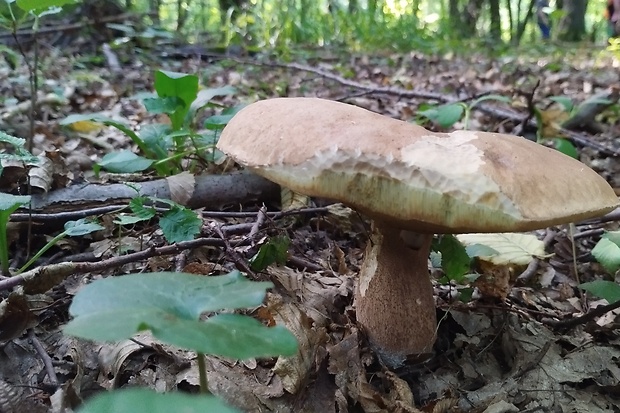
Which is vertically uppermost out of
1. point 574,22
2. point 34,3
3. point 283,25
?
point 574,22

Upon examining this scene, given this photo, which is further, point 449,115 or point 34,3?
point 449,115

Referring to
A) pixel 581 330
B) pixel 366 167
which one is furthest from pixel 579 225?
pixel 366 167

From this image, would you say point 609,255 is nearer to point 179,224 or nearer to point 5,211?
point 179,224

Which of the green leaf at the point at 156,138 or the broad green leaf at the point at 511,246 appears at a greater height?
the green leaf at the point at 156,138

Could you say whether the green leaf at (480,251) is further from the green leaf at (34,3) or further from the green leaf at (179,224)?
the green leaf at (34,3)

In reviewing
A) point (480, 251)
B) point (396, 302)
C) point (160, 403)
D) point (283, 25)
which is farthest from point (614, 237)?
point (283, 25)

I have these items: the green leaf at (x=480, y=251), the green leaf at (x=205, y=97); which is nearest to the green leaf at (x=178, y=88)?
the green leaf at (x=205, y=97)

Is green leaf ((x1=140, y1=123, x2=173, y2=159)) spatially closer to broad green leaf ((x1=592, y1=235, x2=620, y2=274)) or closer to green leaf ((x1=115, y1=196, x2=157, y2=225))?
green leaf ((x1=115, y1=196, x2=157, y2=225))
